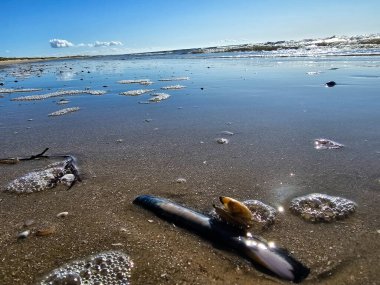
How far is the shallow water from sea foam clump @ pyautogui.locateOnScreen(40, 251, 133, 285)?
2.9 inches

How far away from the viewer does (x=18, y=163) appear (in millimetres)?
4762

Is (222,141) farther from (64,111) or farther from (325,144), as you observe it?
(64,111)

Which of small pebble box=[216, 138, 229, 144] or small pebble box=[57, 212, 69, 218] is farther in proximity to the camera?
small pebble box=[216, 138, 229, 144]

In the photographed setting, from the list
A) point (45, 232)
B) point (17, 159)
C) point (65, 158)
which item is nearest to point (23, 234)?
point (45, 232)

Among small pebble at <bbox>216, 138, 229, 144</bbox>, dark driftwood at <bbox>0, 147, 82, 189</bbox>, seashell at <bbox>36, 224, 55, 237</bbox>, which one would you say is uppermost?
dark driftwood at <bbox>0, 147, 82, 189</bbox>

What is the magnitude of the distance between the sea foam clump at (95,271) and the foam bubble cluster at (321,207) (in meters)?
1.68

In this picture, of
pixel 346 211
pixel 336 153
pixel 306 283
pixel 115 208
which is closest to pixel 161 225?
pixel 115 208

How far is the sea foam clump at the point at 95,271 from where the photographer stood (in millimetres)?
2418

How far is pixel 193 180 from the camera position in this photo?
3.97 metres

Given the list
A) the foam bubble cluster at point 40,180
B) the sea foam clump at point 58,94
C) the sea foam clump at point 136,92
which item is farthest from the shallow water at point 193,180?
the sea foam clump at point 58,94

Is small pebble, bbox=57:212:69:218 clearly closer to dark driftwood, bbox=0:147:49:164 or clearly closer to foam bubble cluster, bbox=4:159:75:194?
foam bubble cluster, bbox=4:159:75:194

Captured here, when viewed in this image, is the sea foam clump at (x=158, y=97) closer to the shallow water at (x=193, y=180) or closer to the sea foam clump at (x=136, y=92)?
the sea foam clump at (x=136, y=92)

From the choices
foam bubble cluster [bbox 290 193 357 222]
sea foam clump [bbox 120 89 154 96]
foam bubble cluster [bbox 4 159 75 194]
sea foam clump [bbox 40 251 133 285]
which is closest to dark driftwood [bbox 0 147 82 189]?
foam bubble cluster [bbox 4 159 75 194]

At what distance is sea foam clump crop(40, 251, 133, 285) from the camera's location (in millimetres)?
2418
